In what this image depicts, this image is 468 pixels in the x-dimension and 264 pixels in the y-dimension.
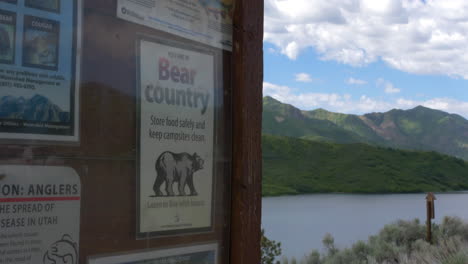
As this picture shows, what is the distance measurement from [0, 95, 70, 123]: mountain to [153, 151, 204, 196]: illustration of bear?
303mm

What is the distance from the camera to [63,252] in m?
1.18

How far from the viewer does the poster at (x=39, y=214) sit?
110cm

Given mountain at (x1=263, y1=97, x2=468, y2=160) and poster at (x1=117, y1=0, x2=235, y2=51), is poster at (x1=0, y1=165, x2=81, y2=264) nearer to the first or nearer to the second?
poster at (x1=117, y1=0, x2=235, y2=51)

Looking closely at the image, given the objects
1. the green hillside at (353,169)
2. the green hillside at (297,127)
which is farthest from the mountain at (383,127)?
the green hillside at (353,169)

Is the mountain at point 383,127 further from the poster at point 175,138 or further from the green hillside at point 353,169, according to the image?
the poster at point 175,138

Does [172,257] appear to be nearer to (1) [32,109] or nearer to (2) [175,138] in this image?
(2) [175,138]

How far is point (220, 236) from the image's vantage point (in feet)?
5.08

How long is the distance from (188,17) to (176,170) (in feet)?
1.42

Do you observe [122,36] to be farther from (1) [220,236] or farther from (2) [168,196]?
(1) [220,236]

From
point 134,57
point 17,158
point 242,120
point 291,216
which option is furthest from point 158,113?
point 291,216

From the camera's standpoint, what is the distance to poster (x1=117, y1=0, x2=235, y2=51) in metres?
1.36

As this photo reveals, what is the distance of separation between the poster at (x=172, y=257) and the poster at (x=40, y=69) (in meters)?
0.31

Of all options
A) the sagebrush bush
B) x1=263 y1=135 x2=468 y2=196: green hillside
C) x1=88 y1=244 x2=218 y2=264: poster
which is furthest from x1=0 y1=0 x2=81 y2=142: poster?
x1=263 y1=135 x2=468 y2=196: green hillside

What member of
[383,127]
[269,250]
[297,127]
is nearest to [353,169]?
[269,250]
